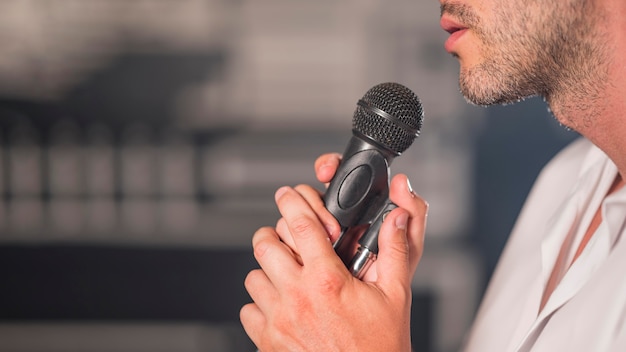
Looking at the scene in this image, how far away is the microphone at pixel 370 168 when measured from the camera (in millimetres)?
879

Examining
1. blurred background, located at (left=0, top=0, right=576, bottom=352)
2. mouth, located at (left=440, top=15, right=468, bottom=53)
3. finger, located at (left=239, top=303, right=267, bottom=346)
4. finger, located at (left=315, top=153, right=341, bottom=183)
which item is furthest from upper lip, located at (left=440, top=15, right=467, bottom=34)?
→ blurred background, located at (left=0, top=0, right=576, bottom=352)

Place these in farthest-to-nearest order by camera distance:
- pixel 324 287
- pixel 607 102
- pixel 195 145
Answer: pixel 195 145
pixel 607 102
pixel 324 287

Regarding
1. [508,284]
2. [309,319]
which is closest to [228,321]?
[508,284]

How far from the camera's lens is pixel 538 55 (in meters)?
Result: 0.95

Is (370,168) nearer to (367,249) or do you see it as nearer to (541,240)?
(367,249)

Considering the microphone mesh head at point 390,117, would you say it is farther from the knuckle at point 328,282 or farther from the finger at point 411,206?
the knuckle at point 328,282

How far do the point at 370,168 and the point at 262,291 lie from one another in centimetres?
21

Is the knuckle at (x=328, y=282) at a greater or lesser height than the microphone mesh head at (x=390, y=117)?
lesser

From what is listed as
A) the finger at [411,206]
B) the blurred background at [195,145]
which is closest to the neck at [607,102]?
the finger at [411,206]

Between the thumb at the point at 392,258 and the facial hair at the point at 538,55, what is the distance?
0.27m

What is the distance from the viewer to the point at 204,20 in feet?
8.70

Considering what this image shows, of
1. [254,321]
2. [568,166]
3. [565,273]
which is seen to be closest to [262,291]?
[254,321]

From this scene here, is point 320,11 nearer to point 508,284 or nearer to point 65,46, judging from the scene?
point 65,46

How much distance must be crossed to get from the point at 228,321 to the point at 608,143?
201 centimetres
